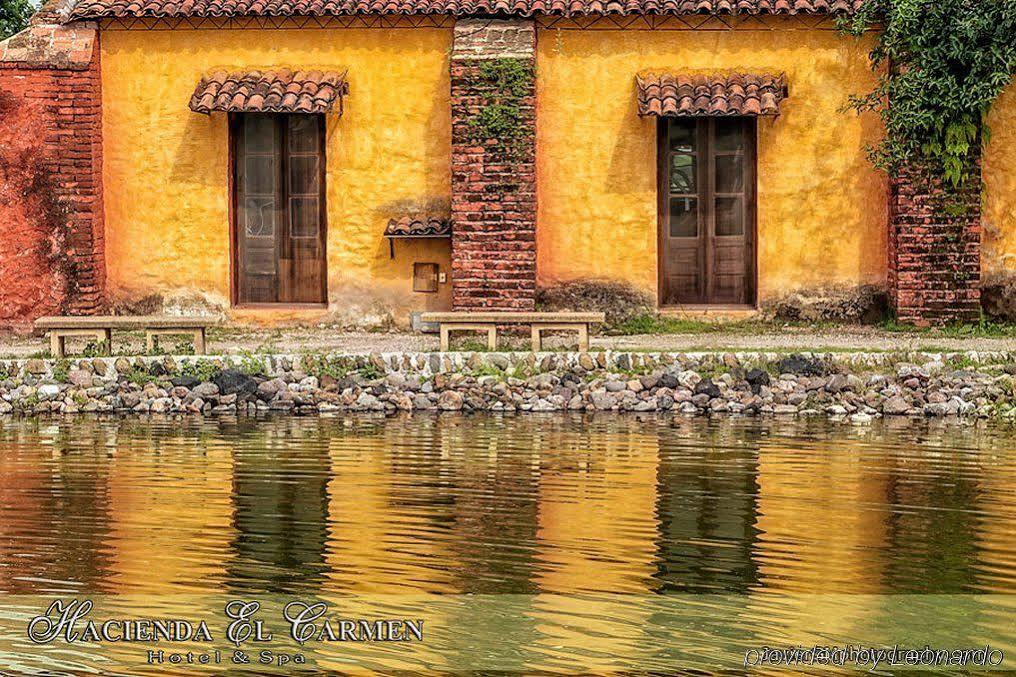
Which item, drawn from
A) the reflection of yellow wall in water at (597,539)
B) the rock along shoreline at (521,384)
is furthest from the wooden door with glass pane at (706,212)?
the reflection of yellow wall in water at (597,539)

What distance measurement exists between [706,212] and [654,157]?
0.86 metres

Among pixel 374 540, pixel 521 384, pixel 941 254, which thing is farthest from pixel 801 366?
pixel 374 540

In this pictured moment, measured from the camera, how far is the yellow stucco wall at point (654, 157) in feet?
64.2

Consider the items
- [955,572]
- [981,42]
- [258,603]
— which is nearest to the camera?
[258,603]

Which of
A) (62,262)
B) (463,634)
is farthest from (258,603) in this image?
(62,262)

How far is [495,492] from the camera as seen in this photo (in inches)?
475

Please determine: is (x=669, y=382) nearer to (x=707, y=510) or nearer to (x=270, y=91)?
(x=707, y=510)

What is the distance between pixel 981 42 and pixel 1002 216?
188cm

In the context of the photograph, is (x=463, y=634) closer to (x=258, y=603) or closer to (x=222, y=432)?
(x=258, y=603)

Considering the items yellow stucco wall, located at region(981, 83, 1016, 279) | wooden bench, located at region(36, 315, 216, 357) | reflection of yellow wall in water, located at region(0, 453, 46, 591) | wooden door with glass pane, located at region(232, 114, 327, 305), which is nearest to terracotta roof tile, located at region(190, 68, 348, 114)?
wooden door with glass pane, located at region(232, 114, 327, 305)

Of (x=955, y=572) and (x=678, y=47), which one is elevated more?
(x=678, y=47)

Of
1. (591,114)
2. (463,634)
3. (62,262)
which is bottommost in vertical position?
(463,634)

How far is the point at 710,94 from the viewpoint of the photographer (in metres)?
19.1

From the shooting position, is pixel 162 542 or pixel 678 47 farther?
pixel 678 47
